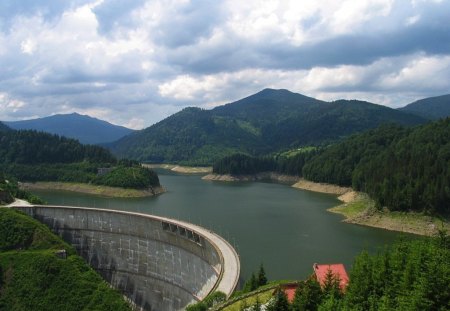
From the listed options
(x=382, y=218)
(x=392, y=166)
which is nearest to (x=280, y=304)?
(x=382, y=218)

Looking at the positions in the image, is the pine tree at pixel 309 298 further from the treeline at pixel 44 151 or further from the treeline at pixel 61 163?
the treeline at pixel 44 151

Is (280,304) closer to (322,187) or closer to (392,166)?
(392,166)

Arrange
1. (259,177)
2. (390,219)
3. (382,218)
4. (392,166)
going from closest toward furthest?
(390,219) → (382,218) → (392,166) → (259,177)

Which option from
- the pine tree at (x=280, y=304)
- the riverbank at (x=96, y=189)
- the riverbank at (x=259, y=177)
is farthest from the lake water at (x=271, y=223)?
the riverbank at (x=259, y=177)

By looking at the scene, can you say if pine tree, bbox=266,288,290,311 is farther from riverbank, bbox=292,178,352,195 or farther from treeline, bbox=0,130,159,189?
treeline, bbox=0,130,159,189

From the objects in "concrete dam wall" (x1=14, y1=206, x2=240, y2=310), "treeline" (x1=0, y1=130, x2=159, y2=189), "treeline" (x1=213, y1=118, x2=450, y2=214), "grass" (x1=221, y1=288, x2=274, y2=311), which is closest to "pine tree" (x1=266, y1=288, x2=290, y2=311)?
"grass" (x1=221, y1=288, x2=274, y2=311)
